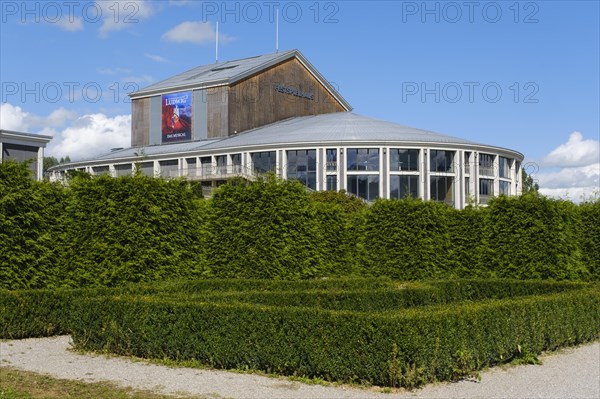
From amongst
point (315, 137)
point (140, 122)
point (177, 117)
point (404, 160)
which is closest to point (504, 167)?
point (404, 160)

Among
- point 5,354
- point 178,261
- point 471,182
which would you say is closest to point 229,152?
point 471,182

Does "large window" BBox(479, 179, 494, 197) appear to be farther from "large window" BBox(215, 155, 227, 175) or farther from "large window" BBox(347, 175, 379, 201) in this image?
"large window" BBox(215, 155, 227, 175)

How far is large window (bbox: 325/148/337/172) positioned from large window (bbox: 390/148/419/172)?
569 cm

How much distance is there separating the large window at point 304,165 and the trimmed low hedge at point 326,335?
53307mm

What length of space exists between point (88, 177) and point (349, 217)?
34.8ft

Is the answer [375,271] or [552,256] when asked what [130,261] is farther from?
[552,256]

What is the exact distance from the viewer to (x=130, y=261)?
61.9 feet

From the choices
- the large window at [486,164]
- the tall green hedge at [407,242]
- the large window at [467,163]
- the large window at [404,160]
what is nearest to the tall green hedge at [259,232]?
the tall green hedge at [407,242]

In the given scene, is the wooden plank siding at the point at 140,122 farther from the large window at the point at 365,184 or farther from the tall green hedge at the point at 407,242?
the tall green hedge at the point at 407,242

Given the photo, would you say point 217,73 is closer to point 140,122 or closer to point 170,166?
point 140,122

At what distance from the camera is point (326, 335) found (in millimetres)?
10812

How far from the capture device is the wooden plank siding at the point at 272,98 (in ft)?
256

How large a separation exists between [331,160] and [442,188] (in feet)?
39.4

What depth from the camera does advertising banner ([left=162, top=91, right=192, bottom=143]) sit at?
3155 inches
